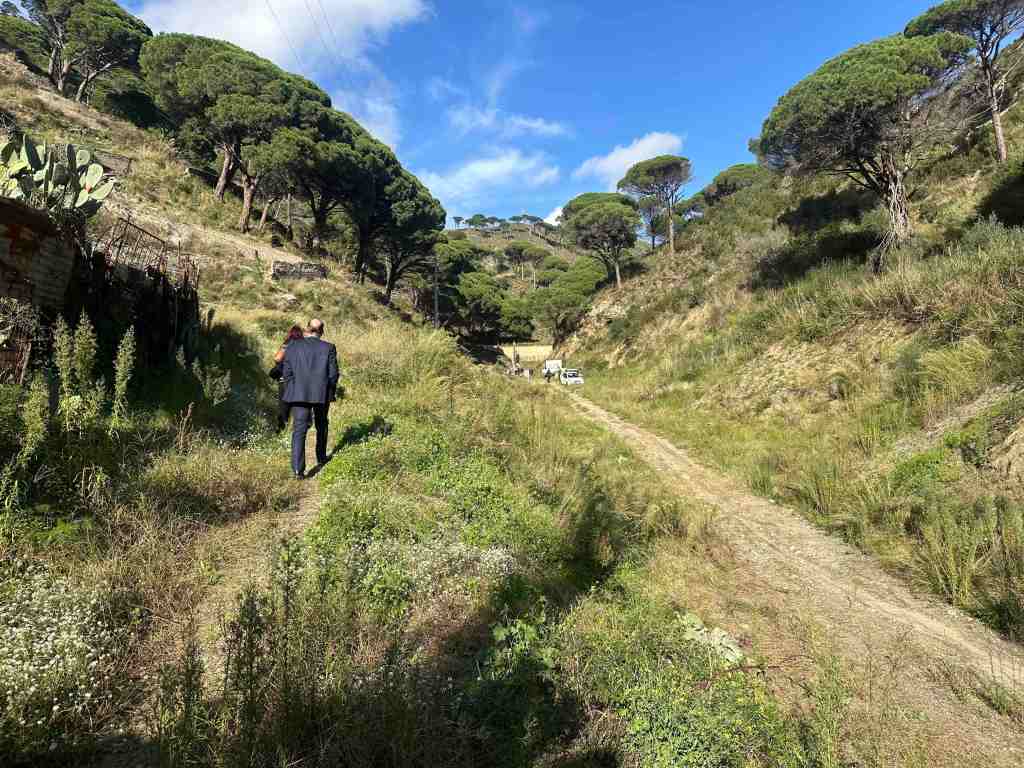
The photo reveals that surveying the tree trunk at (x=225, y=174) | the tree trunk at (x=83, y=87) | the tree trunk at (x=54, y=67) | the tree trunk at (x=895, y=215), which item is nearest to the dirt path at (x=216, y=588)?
the tree trunk at (x=895, y=215)

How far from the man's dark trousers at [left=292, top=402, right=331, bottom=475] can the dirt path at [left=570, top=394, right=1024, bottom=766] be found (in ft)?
16.1

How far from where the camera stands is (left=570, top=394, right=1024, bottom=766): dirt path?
286 centimetres

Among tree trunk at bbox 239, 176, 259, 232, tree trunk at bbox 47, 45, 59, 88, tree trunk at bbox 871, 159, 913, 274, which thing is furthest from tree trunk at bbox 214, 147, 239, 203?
tree trunk at bbox 871, 159, 913, 274

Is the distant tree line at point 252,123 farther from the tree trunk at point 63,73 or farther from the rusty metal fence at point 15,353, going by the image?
the rusty metal fence at point 15,353

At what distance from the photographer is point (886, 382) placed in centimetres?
828

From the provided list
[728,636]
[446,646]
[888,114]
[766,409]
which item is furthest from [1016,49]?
[446,646]

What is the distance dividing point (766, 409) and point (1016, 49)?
2185cm

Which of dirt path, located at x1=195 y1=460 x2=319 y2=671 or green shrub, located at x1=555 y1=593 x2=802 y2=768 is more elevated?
dirt path, located at x1=195 y1=460 x2=319 y2=671

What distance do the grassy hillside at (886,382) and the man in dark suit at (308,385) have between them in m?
6.49

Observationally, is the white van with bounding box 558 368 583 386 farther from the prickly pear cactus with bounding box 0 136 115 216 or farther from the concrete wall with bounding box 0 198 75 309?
the concrete wall with bounding box 0 198 75 309

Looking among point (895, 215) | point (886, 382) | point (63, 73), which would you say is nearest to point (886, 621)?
point (886, 382)

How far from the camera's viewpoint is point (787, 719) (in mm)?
2732

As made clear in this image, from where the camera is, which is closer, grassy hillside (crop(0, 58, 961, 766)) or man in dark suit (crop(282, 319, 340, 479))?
grassy hillside (crop(0, 58, 961, 766))

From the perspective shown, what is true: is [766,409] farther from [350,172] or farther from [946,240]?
[350,172]
